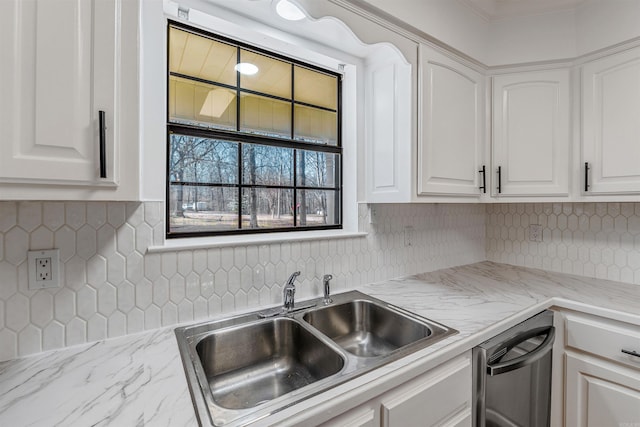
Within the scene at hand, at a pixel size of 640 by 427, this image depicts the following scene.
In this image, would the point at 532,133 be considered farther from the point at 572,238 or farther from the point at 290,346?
the point at 290,346

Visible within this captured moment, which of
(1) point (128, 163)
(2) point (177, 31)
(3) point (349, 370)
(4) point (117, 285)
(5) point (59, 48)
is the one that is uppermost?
(2) point (177, 31)

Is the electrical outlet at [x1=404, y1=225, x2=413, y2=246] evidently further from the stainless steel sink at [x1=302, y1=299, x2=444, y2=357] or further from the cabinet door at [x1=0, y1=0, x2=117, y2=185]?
the cabinet door at [x1=0, y1=0, x2=117, y2=185]

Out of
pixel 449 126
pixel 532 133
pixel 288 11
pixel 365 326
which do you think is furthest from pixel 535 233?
pixel 288 11

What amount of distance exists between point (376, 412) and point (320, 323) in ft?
1.78

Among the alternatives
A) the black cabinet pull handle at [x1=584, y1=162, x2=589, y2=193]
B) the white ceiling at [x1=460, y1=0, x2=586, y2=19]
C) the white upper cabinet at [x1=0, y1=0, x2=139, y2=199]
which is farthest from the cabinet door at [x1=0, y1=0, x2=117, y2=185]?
the black cabinet pull handle at [x1=584, y1=162, x2=589, y2=193]

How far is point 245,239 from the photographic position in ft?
4.55

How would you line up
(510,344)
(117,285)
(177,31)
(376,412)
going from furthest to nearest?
(177,31) < (510,344) < (117,285) < (376,412)

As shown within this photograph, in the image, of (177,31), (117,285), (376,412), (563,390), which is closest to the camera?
(376,412)

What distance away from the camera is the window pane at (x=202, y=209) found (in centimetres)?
131

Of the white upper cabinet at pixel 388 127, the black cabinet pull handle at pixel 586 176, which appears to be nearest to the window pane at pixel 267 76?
the white upper cabinet at pixel 388 127

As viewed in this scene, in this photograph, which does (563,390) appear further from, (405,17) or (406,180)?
(405,17)

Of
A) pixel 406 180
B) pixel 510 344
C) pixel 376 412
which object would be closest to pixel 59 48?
pixel 376 412

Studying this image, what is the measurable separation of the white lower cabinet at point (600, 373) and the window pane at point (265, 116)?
65.7 inches

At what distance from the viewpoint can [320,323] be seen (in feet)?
4.47
